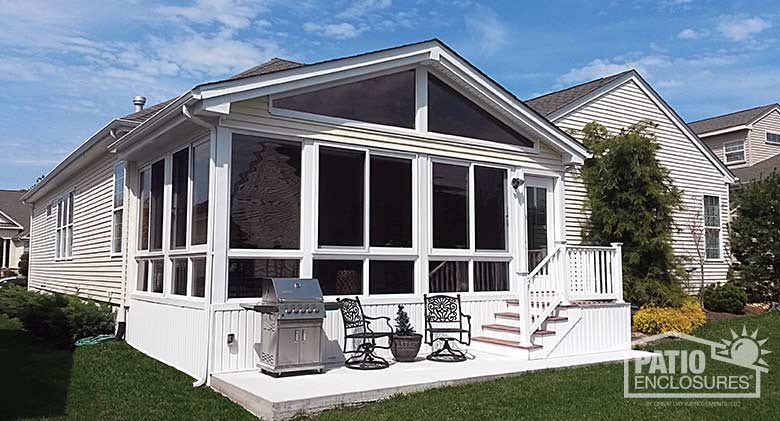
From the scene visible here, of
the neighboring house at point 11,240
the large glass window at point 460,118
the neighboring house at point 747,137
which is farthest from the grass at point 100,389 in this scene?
the neighboring house at point 11,240

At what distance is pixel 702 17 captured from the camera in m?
13.0

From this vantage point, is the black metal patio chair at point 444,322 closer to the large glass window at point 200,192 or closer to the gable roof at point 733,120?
the large glass window at point 200,192

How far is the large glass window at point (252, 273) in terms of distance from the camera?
742 centimetres

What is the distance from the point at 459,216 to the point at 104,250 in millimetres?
6509

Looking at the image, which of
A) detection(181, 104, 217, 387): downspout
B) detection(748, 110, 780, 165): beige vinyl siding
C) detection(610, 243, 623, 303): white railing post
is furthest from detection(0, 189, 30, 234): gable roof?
detection(748, 110, 780, 165): beige vinyl siding

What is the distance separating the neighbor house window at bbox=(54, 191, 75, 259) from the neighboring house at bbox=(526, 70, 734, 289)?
10.9 meters

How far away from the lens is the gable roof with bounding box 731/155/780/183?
20703 mm

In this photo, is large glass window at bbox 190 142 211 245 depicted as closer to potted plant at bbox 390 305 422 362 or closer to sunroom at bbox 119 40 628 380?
sunroom at bbox 119 40 628 380

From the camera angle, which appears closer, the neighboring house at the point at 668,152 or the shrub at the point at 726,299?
the shrub at the point at 726,299

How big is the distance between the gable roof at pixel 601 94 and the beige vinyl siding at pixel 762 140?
8.14 m

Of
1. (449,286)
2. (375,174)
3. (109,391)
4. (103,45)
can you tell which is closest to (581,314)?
(449,286)

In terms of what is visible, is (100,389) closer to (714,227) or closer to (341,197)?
(341,197)

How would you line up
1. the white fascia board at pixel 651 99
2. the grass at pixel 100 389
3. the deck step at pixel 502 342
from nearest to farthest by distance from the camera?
the grass at pixel 100 389 < the deck step at pixel 502 342 < the white fascia board at pixel 651 99

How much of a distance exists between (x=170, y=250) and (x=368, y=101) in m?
3.32
